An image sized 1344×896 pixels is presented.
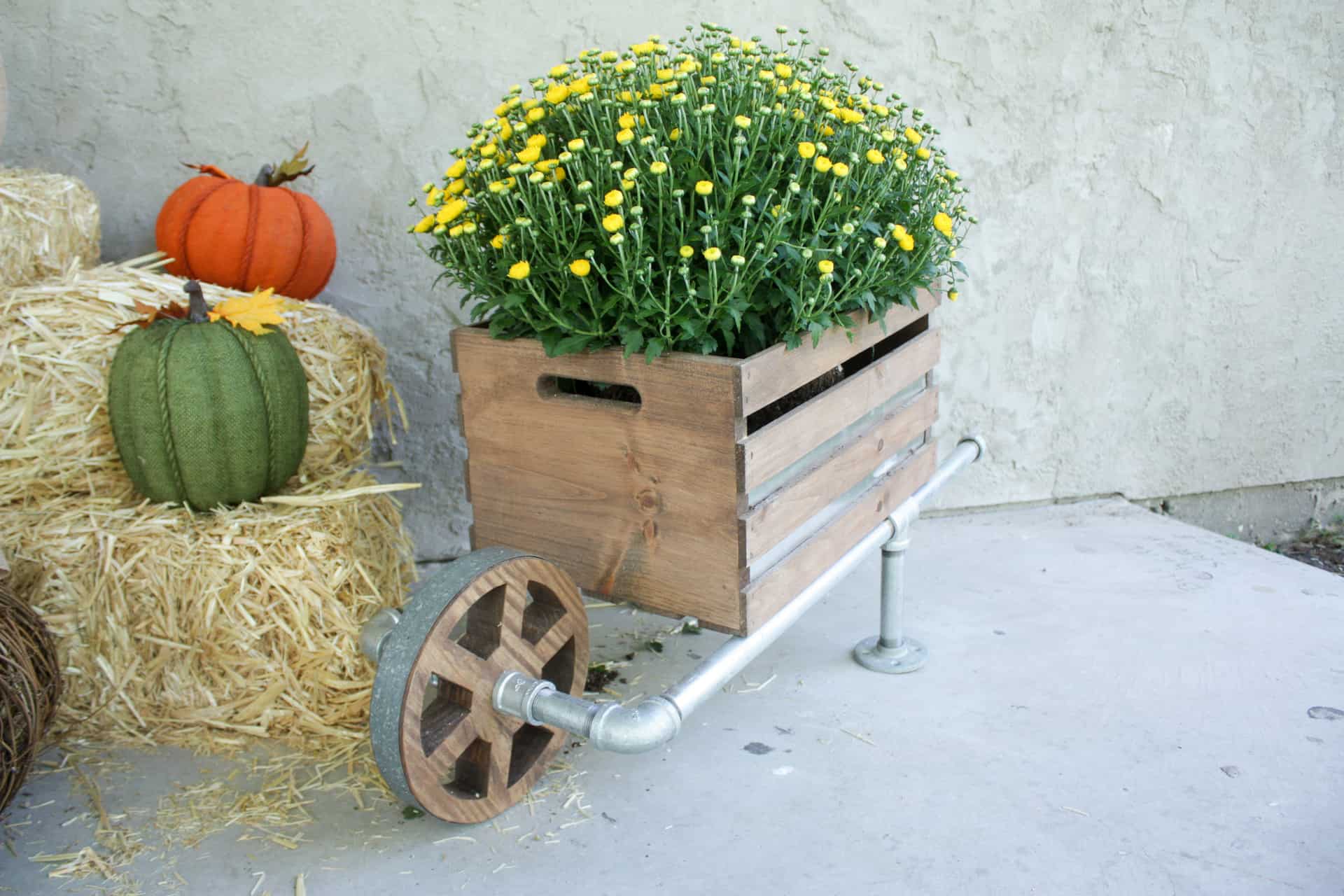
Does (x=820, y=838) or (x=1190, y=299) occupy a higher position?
(x=1190, y=299)

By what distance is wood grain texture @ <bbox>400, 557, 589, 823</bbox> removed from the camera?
156 centimetres

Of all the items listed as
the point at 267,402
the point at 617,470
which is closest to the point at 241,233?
the point at 267,402

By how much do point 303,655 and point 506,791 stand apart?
1.63ft

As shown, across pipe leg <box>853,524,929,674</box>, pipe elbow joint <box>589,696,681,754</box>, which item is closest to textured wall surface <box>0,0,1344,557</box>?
pipe leg <box>853,524,929,674</box>

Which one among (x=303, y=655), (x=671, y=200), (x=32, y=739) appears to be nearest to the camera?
(x=671, y=200)

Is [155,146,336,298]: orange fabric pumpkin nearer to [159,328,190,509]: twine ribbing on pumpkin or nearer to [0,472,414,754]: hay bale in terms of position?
[159,328,190,509]: twine ribbing on pumpkin

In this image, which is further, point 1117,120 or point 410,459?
point 1117,120

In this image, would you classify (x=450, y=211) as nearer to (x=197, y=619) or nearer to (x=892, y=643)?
(x=197, y=619)

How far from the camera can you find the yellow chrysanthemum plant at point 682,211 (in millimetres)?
1495

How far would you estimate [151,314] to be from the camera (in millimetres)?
2016

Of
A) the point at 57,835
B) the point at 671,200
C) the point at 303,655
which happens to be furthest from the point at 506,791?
the point at 671,200

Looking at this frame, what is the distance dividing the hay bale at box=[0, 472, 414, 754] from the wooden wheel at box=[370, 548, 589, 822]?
37cm

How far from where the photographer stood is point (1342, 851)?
5.50 ft

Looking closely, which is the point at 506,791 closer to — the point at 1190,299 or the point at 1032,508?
the point at 1032,508
